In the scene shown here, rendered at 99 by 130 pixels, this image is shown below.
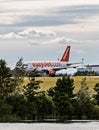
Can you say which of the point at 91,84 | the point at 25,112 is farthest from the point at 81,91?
the point at 91,84

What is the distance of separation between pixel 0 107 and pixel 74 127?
1745 cm

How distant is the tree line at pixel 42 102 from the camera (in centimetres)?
13600

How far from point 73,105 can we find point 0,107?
13.9 meters

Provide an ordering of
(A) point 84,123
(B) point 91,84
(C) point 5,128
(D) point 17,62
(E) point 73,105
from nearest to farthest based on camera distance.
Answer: (C) point 5,128 → (A) point 84,123 → (E) point 73,105 → (D) point 17,62 → (B) point 91,84

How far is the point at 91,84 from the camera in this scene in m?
186

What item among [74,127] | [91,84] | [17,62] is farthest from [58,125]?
[91,84]

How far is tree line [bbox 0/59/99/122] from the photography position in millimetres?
136000

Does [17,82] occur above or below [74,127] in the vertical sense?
above

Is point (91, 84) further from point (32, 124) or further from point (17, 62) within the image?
point (32, 124)

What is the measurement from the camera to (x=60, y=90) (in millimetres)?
146750

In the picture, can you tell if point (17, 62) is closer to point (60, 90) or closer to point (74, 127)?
point (60, 90)

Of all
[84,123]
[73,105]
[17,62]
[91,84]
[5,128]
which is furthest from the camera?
[91,84]

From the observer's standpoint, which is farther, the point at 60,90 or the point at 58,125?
the point at 60,90

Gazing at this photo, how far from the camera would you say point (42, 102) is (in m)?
138
